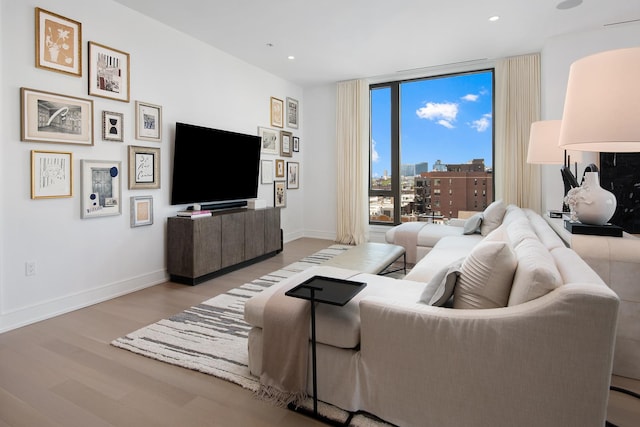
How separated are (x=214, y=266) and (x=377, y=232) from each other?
125 inches

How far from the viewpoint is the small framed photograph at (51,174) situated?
2.71m

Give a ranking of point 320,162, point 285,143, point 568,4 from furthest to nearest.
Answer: point 320,162, point 285,143, point 568,4

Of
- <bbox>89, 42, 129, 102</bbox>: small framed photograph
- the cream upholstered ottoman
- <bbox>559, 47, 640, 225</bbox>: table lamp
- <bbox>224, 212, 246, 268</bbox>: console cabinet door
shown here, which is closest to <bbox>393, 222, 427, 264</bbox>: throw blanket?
the cream upholstered ottoman

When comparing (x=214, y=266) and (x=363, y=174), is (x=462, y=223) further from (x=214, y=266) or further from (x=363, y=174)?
(x=214, y=266)

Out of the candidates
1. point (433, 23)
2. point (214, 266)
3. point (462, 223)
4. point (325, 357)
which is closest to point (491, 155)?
point (462, 223)

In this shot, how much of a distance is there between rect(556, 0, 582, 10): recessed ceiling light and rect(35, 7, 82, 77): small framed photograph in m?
4.41

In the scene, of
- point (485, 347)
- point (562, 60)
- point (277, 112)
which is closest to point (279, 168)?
point (277, 112)

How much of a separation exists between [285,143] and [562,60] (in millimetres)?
3975

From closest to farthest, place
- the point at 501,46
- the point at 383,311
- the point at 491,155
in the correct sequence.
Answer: the point at 383,311, the point at 501,46, the point at 491,155

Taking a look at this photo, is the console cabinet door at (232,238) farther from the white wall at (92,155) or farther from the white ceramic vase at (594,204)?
the white ceramic vase at (594,204)

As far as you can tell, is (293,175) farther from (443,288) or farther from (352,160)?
(443,288)

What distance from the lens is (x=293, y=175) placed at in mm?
6250

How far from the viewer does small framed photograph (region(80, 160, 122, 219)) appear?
3047 mm

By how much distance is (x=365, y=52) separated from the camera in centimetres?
467
